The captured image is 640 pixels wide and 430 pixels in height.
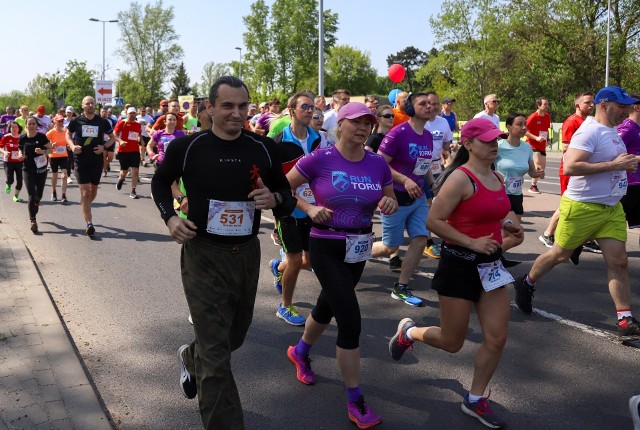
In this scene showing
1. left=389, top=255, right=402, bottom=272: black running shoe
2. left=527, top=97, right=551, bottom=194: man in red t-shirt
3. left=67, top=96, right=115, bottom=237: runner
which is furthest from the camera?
left=527, top=97, right=551, bottom=194: man in red t-shirt

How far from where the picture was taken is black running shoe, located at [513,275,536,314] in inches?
233

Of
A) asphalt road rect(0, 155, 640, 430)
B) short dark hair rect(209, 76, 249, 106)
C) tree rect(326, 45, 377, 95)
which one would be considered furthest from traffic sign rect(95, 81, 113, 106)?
tree rect(326, 45, 377, 95)

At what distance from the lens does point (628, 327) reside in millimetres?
5168

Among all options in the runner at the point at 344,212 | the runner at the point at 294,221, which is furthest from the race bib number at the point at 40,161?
the runner at the point at 344,212

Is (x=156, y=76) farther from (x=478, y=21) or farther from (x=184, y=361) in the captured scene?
(x=184, y=361)

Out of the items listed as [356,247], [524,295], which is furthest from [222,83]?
[524,295]

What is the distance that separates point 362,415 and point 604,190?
118 inches

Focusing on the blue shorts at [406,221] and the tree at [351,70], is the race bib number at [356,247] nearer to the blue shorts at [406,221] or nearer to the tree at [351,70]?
the blue shorts at [406,221]

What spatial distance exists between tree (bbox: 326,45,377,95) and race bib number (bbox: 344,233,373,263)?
3483 inches

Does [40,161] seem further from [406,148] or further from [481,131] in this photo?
[481,131]

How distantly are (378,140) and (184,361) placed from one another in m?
3.55

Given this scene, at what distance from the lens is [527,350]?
5047mm

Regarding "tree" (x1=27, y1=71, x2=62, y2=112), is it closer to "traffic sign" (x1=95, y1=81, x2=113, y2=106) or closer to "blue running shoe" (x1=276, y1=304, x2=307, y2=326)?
"traffic sign" (x1=95, y1=81, x2=113, y2=106)

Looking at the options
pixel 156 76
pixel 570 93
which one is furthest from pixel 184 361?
pixel 156 76
